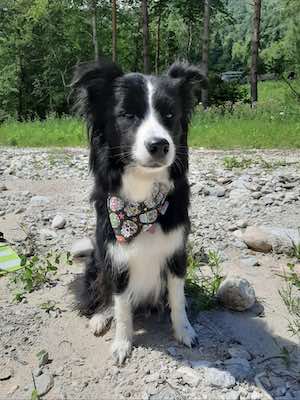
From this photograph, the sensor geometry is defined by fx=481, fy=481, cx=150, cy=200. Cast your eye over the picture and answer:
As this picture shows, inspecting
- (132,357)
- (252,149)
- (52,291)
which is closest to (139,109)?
(132,357)

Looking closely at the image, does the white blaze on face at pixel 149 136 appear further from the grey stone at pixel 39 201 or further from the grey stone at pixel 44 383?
the grey stone at pixel 39 201

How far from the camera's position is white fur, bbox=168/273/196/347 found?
3016 millimetres

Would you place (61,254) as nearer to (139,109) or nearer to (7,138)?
(139,109)

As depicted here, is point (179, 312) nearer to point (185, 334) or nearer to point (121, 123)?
point (185, 334)

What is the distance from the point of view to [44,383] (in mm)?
2727

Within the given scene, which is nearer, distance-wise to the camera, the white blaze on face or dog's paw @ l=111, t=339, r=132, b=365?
the white blaze on face

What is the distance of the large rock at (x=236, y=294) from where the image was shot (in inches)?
130

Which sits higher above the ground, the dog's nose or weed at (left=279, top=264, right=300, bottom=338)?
the dog's nose

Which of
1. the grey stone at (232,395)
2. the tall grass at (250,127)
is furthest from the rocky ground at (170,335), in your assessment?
the tall grass at (250,127)

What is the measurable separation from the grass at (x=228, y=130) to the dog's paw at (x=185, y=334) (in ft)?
17.9

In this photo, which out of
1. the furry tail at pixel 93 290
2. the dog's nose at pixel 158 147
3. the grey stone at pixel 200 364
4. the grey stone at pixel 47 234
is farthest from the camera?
A: the grey stone at pixel 47 234

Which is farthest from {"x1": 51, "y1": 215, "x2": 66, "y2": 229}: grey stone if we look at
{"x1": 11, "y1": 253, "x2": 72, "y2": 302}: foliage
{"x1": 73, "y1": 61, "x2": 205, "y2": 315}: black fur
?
{"x1": 73, "y1": 61, "x2": 205, "y2": 315}: black fur

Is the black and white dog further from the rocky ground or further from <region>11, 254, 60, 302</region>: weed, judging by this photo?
<region>11, 254, 60, 302</region>: weed

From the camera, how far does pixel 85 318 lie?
3381 millimetres
